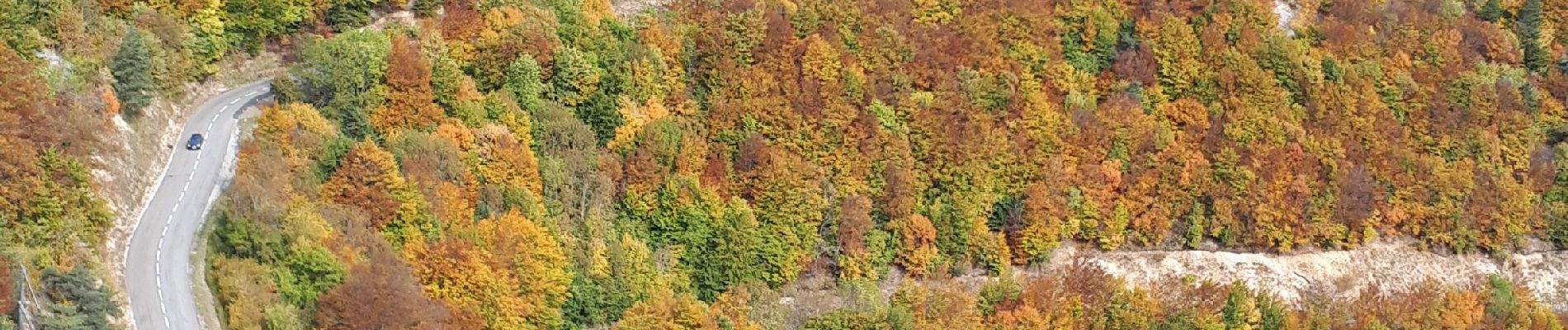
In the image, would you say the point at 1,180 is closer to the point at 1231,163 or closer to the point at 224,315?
the point at 224,315

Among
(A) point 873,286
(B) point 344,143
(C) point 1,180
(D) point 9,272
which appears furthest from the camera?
(A) point 873,286

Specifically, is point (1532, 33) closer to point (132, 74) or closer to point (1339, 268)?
point (1339, 268)

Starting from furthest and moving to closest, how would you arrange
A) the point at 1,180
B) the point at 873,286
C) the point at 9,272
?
1. the point at 873,286
2. the point at 1,180
3. the point at 9,272

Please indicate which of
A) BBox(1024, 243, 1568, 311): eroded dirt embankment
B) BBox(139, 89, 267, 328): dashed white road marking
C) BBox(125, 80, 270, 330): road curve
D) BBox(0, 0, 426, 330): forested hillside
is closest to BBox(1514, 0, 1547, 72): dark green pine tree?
BBox(1024, 243, 1568, 311): eroded dirt embankment

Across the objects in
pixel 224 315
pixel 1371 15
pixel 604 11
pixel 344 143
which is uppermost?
pixel 1371 15

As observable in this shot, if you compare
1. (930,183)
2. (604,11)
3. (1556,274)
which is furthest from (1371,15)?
(604,11)

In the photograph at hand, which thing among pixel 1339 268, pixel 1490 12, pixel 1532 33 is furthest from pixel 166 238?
pixel 1532 33
